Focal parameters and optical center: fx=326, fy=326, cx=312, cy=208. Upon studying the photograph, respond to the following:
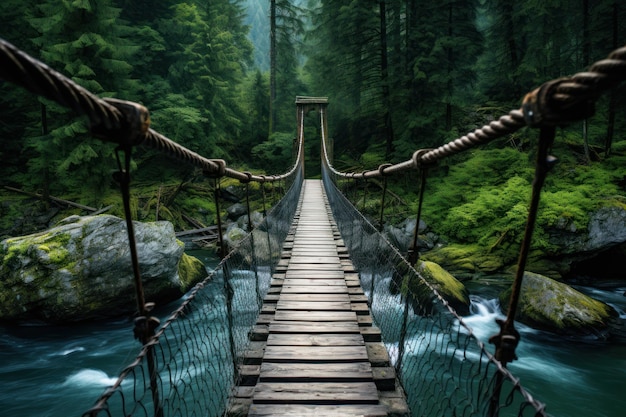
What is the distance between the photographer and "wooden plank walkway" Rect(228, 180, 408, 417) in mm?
1582

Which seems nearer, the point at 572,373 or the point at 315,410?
the point at 315,410

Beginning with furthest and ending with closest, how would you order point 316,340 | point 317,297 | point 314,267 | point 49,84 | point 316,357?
point 314,267
point 317,297
point 316,340
point 316,357
point 49,84

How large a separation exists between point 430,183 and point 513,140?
2.61 m

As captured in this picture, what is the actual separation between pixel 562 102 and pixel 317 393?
5.15 ft

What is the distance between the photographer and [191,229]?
9172 millimetres

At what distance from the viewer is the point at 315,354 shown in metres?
1.94

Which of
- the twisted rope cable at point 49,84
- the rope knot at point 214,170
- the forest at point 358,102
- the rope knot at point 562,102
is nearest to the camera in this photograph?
the twisted rope cable at point 49,84

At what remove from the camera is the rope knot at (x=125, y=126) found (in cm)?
83

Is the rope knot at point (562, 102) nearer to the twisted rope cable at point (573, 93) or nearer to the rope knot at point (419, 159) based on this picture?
the twisted rope cable at point (573, 93)

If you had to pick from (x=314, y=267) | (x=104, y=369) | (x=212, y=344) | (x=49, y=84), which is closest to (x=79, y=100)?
(x=49, y=84)

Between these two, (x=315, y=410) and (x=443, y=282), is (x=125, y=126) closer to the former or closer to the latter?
(x=315, y=410)

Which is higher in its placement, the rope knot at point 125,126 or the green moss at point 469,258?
the rope knot at point 125,126

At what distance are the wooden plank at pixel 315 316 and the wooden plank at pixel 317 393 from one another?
665 millimetres

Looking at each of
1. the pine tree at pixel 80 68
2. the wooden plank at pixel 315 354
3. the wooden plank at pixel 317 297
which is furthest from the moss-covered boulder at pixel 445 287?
the pine tree at pixel 80 68
